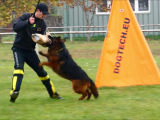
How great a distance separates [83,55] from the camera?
15.8 m

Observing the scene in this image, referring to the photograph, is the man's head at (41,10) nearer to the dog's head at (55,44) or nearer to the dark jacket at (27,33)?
the dark jacket at (27,33)

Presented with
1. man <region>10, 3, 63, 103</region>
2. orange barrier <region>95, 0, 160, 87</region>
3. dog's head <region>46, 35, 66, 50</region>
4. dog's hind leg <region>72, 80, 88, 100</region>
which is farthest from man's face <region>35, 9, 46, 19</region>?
orange barrier <region>95, 0, 160, 87</region>

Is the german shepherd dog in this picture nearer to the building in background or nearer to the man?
the man

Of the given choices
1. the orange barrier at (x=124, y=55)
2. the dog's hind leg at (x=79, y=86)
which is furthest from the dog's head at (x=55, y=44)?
the orange barrier at (x=124, y=55)

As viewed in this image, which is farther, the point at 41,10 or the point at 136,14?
the point at 136,14

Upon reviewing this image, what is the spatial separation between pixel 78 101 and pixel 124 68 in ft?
5.66

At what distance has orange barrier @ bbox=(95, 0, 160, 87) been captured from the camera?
7.76 meters

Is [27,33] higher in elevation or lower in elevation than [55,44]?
higher

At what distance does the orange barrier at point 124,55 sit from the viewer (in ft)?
25.5

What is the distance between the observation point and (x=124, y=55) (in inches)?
306

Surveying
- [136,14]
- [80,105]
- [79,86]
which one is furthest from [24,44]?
[136,14]

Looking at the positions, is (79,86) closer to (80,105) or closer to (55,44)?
(80,105)

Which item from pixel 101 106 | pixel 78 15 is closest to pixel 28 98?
pixel 101 106

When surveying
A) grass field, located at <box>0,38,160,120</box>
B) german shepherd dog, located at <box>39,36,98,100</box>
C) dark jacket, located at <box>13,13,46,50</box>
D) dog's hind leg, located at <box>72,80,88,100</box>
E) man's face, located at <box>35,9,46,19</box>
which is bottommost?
grass field, located at <box>0,38,160,120</box>
